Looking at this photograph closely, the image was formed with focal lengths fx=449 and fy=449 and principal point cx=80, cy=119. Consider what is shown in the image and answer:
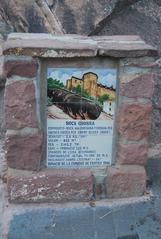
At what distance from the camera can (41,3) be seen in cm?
344

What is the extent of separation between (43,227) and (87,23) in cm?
173

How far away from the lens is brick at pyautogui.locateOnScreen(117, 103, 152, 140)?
7.84 feet

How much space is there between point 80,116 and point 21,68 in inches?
16.0

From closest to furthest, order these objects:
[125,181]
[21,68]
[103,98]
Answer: [21,68] < [103,98] < [125,181]

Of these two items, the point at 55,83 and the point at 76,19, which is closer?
the point at 55,83

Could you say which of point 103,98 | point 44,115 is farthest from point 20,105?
point 103,98

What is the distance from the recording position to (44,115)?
2.39 meters

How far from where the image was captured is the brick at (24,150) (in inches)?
93.3

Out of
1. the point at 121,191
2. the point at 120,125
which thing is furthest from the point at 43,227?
the point at 120,125

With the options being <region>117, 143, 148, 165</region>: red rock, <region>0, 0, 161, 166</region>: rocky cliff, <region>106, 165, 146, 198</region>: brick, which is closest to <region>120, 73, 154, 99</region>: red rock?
<region>117, 143, 148, 165</region>: red rock

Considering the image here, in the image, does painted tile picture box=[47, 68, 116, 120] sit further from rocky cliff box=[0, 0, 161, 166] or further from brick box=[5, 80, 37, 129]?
rocky cliff box=[0, 0, 161, 166]

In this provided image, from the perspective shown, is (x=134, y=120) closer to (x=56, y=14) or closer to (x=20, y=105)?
(x=20, y=105)

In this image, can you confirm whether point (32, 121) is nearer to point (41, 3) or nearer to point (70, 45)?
point (70, 45)

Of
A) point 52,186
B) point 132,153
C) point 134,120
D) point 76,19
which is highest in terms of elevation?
point 76,19
